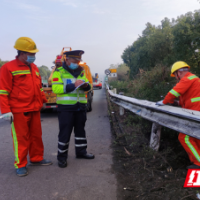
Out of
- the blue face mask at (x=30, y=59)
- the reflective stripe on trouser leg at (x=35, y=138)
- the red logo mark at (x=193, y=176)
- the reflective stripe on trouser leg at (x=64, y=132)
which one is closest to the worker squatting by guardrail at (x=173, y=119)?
the red logo mark at (x=193, y=176)

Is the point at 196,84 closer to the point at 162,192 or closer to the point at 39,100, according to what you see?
the point at 162,192

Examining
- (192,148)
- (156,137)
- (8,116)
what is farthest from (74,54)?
(192,148)

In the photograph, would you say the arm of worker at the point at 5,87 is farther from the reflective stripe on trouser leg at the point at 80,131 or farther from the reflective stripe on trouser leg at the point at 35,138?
the reflective stripe on trouser leg at the point at 80,131

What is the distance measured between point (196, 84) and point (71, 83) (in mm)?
2160

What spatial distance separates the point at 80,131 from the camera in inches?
168

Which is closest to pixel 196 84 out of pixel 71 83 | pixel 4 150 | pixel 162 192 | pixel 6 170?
pixel 162 192

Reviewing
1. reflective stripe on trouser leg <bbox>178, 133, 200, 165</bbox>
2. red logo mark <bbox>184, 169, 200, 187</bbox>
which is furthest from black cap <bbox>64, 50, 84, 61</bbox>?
red logo mark <bbox>184, 169, 200, 187</bbox>

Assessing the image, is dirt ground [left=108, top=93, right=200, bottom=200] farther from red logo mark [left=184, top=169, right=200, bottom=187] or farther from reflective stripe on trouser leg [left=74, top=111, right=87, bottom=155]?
reflective stripe on trouser leg [left=74, top=111, right=87, bottom=155]

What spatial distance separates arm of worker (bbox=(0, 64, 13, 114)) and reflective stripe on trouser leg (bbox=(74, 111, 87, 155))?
1290mm

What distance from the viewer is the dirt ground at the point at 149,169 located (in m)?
2.68

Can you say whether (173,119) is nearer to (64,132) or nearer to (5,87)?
(64,132)

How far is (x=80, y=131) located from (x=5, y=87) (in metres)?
1.62

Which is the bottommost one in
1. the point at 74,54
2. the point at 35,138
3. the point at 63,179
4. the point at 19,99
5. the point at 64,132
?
the point at 63,179

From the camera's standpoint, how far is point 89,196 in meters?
2.89
